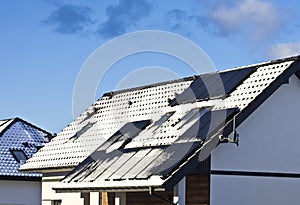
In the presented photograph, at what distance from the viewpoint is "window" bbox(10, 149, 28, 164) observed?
27656 mm

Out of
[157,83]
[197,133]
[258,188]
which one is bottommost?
[258,188]

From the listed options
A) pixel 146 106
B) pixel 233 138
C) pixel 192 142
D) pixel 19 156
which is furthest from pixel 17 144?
pixel 233 138

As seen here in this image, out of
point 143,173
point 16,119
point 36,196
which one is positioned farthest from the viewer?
point 16,119

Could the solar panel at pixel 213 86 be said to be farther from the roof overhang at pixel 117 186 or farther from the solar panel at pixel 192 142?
the roof overhang at pixel 117 186

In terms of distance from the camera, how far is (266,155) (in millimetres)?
15266

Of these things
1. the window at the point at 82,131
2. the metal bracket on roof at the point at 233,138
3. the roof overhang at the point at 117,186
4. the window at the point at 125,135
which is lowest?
the roof overhang at the point at 117,186

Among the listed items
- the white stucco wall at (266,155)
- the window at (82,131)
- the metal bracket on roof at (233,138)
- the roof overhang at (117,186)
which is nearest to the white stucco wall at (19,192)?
the window at (82,131)

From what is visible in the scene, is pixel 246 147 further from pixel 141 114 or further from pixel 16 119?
pixel 16 119

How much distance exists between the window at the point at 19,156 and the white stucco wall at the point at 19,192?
0.88 metres

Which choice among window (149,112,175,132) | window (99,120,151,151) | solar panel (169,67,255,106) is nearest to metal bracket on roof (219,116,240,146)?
solar panel (169,67,255,106)

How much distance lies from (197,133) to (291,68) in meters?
2.69

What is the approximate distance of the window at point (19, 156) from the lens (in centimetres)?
2766

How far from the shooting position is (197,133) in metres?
14.8

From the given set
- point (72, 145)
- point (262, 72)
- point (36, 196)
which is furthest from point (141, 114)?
point (36, 196)
